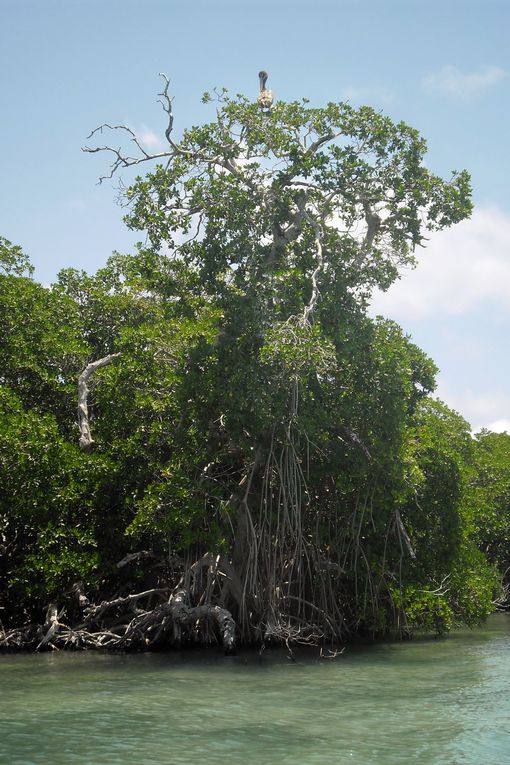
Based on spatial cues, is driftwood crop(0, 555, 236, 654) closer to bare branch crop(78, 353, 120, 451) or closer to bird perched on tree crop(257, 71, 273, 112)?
bare branch crop(78, 353, 120, 451)

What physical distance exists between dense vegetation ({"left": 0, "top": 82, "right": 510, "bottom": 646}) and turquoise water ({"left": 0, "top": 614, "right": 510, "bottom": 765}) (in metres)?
1.10

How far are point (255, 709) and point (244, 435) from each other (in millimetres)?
4497

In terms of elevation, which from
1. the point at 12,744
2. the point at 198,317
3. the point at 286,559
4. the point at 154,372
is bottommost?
the point at 12,744

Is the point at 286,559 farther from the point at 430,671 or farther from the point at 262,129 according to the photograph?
the point at 262,129

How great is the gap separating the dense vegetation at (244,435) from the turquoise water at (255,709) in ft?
3.62

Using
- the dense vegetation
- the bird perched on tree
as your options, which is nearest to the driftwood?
the dense vegetation

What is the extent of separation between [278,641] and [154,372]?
14.4 ft

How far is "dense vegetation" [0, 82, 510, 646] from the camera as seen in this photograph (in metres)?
12.0

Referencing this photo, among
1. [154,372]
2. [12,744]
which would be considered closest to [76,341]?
[154,372]

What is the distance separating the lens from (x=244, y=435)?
12328 mm

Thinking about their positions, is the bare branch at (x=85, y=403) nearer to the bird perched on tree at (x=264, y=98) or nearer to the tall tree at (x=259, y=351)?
the tall tree at (x=259, y=351)

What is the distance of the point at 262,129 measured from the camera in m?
12.2

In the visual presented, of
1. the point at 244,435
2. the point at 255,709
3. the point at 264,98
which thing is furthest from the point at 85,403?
the point at 255,709

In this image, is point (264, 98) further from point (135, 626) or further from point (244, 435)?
point (135, 626)
